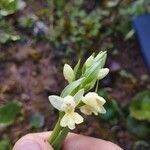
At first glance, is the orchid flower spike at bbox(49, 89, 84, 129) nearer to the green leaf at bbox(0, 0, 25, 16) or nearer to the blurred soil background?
the green leaf at bbox(0, 0, 25, 16)

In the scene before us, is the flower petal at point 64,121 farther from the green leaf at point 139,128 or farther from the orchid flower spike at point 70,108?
the green leaf at point 139,128

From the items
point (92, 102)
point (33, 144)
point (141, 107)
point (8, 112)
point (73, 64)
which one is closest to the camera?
point (92, 102)

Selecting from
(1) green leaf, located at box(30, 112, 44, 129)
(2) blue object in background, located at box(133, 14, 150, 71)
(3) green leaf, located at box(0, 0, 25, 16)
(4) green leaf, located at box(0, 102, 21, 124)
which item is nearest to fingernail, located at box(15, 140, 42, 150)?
(3) green leaf, located at box(0, 0, 25, 16)

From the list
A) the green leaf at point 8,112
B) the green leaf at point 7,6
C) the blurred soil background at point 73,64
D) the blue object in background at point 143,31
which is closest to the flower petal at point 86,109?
the green leaf at point 7,6

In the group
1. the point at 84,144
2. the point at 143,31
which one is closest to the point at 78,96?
the point at 84,144

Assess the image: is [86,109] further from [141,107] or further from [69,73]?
[141,107]

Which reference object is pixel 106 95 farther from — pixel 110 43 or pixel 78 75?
pixel 78 75

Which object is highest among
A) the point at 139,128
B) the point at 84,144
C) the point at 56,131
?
the point at 56,131
